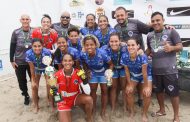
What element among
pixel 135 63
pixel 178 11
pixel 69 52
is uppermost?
pixel 178 11

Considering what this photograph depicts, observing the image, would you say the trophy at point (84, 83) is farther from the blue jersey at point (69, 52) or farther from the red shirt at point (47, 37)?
the red shirt at point (47, 37)

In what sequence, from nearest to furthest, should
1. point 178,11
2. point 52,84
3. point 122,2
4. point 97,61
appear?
point 52,84
point 97,61
point 178,11
point 122,2

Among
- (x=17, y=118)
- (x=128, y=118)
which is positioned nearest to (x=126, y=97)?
(x=128, y=118)

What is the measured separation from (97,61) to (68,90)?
630 millimetres

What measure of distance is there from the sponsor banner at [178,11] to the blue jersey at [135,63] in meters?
1.95

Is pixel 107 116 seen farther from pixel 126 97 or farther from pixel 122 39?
pixel 122 39

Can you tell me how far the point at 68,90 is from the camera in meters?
4.45

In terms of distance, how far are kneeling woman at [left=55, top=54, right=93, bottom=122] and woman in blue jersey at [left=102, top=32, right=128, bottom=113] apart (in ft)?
1.72

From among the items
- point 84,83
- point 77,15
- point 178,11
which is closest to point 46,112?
point 84,83

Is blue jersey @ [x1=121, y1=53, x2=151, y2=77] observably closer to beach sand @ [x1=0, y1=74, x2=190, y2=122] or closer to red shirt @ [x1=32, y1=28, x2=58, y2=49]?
beach sand @ [x1=0, y1=74, x2=190, y2=122]

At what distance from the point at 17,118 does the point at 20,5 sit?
130 inches

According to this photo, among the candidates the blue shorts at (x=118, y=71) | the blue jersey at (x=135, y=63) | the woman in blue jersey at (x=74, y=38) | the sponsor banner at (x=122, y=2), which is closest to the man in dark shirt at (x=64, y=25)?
the woman in blue jersey at (x=74, y=38)

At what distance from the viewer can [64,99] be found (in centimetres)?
445

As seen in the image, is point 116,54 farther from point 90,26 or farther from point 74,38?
point 90,26
